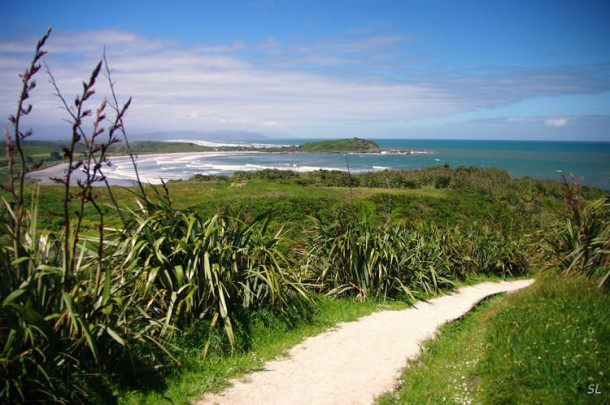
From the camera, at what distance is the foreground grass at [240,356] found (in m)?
4.01

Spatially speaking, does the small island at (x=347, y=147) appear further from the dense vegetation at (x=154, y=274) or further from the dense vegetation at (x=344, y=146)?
the dense vegetation at (x=154, y=274)

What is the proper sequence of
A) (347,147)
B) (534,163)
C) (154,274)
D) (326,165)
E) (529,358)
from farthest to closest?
(347,147) → (534,163) → (326,165) → (154,274) → (529,358)

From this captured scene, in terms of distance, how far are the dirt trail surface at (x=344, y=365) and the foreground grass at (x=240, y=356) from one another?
15 centimetres

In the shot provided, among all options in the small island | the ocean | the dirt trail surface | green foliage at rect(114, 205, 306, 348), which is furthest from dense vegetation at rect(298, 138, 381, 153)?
green foliage at rect(114, 205, 306, 348)

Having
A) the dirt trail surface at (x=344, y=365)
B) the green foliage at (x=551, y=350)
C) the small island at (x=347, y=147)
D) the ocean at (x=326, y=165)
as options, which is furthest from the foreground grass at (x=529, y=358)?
the small island at (x=347, y=147)

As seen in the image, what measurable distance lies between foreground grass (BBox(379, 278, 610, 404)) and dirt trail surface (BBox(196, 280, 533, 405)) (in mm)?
294

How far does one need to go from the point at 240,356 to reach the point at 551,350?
11.3 ft

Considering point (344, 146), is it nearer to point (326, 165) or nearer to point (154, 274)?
point (326, 165)

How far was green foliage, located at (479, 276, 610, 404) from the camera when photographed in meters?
3.46

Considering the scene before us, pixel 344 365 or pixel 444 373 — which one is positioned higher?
pixel 444 373

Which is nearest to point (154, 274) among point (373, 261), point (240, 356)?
point (240, 356)

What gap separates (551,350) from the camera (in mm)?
3979

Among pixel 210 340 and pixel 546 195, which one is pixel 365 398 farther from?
pixel 546 195

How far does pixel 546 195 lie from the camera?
3747cm
